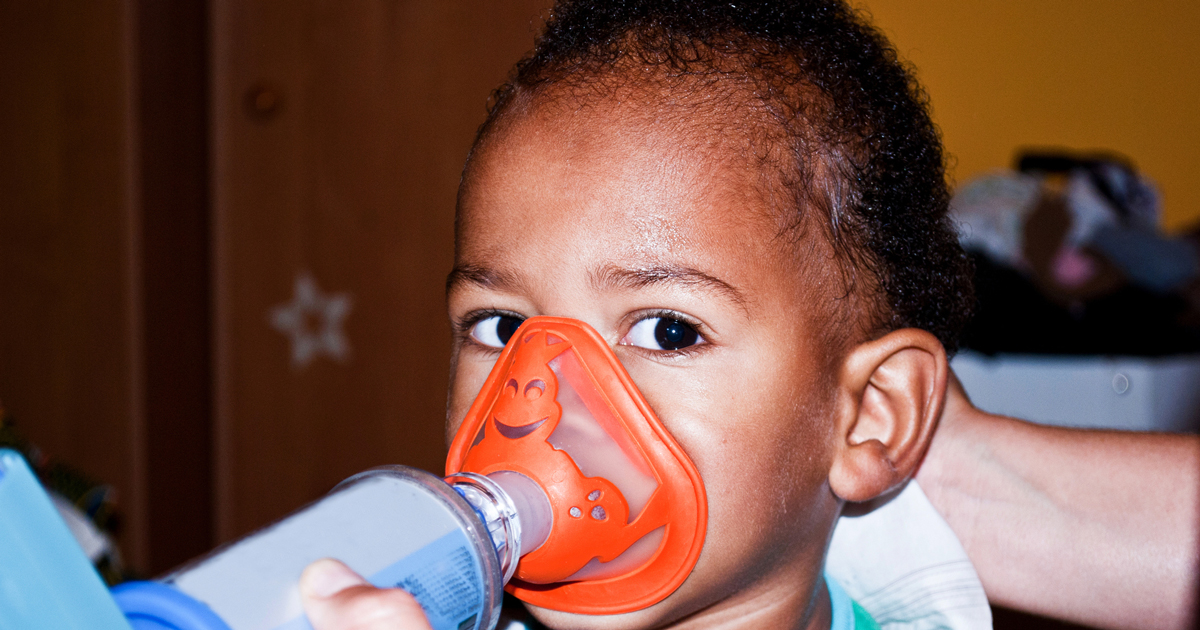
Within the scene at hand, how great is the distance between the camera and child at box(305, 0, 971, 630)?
667mm

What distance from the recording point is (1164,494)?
835mm

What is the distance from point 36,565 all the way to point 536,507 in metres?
0.32

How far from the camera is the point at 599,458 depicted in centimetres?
65

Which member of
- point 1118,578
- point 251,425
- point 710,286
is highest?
point 710,286

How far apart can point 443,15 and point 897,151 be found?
118 centimetres

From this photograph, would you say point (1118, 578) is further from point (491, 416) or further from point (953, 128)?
point (953, 128)

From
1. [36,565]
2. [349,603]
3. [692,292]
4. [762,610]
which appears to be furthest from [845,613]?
[36,565]

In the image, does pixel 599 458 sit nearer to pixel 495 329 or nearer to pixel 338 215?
pixel 495 329

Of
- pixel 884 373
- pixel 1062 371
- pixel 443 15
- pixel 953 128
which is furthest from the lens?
pixel 953 128

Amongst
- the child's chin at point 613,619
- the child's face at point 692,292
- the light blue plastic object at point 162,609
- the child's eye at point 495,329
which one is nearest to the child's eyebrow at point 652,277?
the child's face at point 692,292

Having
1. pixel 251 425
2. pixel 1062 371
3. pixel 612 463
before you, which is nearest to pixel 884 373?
pixel 612 463

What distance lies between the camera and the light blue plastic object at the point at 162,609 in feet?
1.17

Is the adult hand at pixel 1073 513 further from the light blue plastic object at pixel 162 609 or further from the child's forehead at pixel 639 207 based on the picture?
the light blue plastic object at pixel 162 609

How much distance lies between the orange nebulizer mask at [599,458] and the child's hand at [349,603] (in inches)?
8.2
